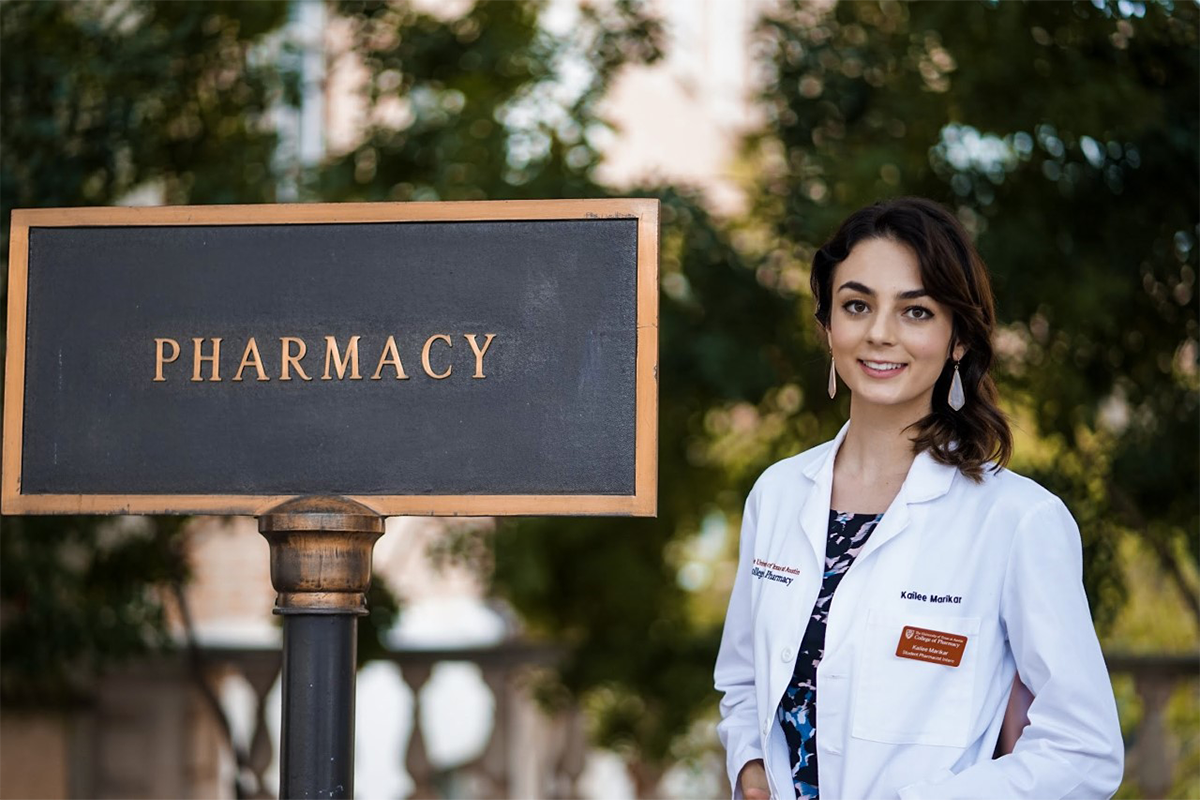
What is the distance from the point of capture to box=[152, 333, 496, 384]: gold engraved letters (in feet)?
9.20

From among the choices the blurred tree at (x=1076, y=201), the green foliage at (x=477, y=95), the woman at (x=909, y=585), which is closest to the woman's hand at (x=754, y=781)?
the woman at (x=909, y=585)

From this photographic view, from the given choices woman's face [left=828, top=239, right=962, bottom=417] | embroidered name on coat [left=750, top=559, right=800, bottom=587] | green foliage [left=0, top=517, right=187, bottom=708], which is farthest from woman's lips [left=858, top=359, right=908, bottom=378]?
green foliage [left=0, top=517, right=187, bottom=708]

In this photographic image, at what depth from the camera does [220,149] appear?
533 centimetres

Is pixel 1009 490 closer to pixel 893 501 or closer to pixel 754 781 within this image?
pixel 893 501

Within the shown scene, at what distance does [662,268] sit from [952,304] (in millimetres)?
2395

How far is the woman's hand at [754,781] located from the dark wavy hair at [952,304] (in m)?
0.63

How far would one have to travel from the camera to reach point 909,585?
2.38 meters

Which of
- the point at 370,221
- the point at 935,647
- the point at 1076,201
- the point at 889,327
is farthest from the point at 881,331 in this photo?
the point at 1076,201

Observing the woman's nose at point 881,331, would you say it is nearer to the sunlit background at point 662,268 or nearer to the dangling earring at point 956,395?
the dangling earring at point 956,395

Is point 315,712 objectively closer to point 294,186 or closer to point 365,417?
point 365,417

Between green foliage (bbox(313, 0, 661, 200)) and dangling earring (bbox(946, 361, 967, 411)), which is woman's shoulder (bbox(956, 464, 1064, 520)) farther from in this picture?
green foliage (bbox(313, 0, 661, 200))

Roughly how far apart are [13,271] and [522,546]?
277 cm

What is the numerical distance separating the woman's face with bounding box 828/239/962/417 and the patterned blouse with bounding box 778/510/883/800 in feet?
0.80

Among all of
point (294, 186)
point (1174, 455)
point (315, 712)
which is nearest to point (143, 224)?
point (315, 712)
